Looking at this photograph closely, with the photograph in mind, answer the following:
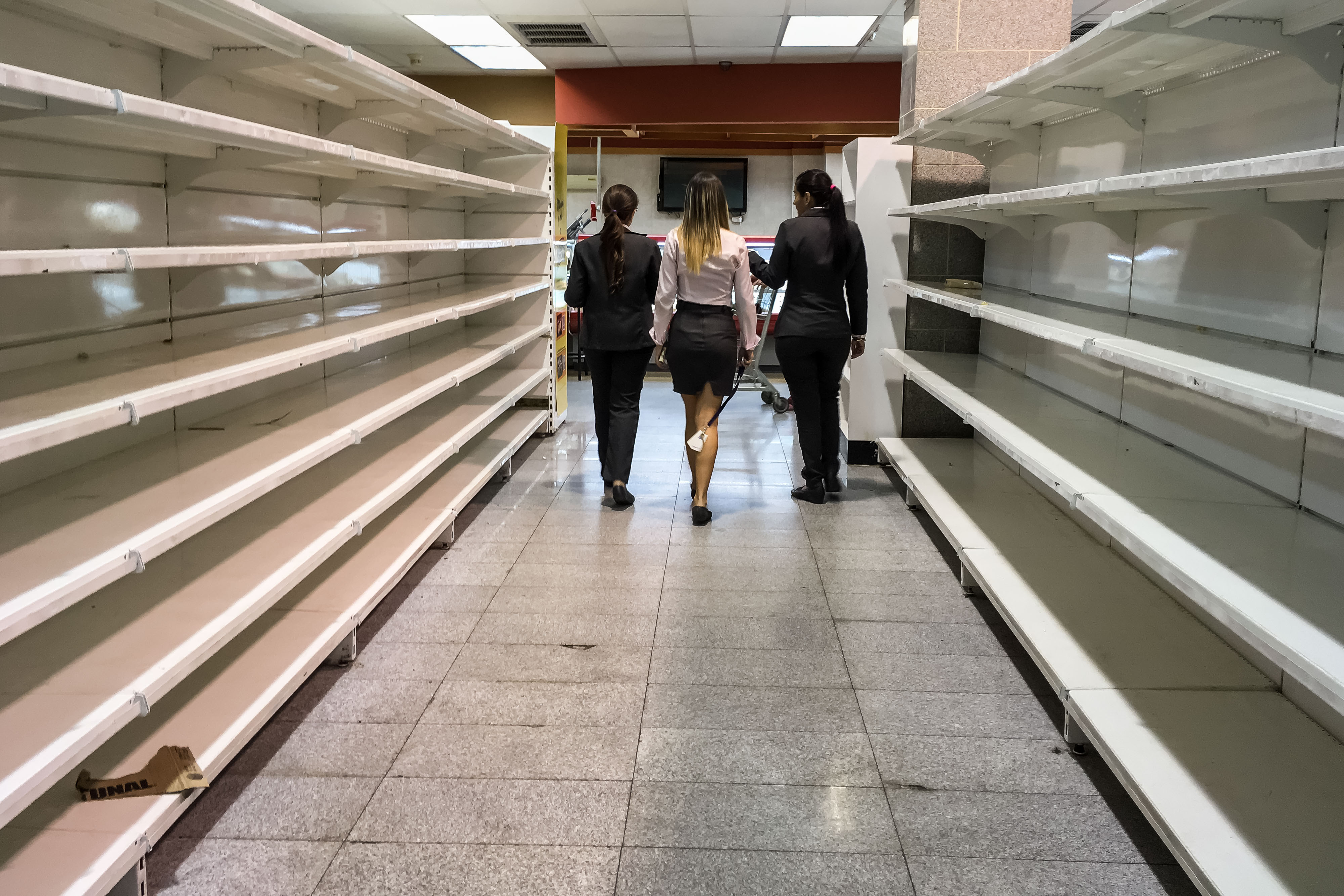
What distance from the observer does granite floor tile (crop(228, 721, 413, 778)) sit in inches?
107

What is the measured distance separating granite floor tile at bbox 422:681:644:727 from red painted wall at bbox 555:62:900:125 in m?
8.12

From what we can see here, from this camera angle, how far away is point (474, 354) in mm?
5504

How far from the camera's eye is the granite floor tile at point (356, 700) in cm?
304

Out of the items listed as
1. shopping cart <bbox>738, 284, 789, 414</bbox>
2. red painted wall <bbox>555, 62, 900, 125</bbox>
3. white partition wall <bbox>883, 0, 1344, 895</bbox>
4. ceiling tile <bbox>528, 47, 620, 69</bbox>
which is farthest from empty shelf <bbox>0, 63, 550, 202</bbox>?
red painted wall <bbox>555, 62, 900, 125</bbox>

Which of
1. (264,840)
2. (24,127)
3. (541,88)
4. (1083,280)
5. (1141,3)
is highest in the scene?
(541,88)

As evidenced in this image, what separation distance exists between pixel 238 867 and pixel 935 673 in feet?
6.98

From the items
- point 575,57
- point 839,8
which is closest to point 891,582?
point 839,8

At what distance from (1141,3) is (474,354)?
12.5 ft

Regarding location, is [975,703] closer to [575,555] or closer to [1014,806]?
[1014,806]

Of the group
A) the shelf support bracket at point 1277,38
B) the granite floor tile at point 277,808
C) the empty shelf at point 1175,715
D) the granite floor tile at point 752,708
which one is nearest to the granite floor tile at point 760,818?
the granite floor tile at point 752,708

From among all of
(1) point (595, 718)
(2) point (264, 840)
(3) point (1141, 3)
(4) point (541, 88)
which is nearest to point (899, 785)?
(1) point (595, 718)

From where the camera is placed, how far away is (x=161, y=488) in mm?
2617

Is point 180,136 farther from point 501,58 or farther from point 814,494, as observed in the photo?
point 501,58

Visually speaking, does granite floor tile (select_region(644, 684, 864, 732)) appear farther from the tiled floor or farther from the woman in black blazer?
the woman in black blazer
